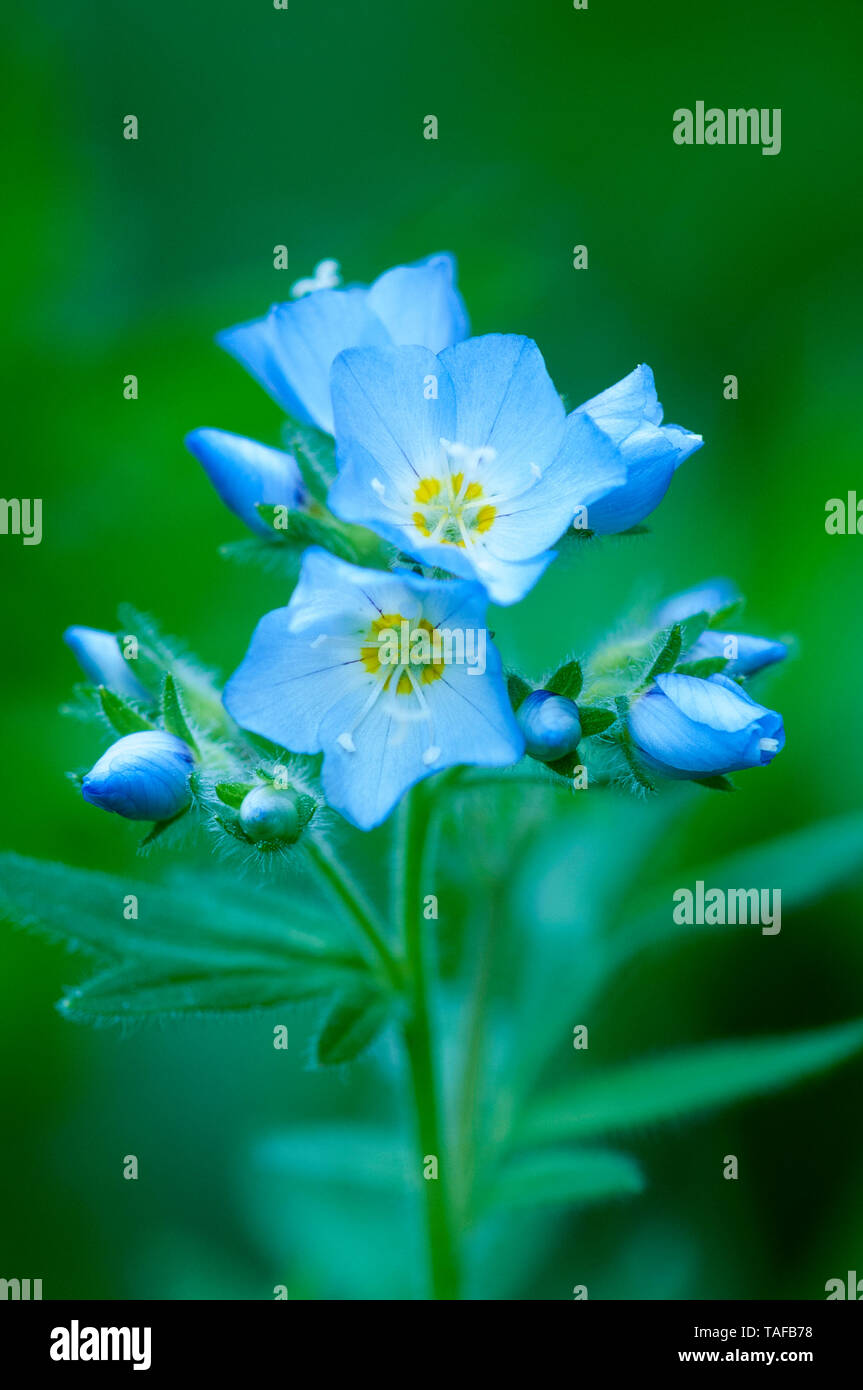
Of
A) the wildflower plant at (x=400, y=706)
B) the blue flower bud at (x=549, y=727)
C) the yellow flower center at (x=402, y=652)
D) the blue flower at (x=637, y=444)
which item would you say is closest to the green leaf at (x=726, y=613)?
the wildflower plant at (x=400, y=706)

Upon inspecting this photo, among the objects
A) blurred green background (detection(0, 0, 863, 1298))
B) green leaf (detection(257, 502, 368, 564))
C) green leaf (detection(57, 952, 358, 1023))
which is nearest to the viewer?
green leaf (detection(57, 952, 358, 1023))

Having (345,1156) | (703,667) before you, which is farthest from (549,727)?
(345,1156)

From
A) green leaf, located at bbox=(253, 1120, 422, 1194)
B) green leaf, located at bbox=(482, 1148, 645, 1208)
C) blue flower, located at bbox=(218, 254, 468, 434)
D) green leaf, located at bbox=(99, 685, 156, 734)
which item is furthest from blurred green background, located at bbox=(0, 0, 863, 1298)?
green leaf, located at bbox=(99, 685, 156, 734)

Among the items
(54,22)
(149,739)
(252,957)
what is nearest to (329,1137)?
(252,957)

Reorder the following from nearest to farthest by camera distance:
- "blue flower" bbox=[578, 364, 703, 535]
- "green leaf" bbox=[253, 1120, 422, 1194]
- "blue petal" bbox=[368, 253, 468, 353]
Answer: "blue flower" bbox=[578, 364, 703, 535], "blue petal" bbox=[368, 253, 468, 353], "green leaf" bbox=[253, 1120, 422, 1194]

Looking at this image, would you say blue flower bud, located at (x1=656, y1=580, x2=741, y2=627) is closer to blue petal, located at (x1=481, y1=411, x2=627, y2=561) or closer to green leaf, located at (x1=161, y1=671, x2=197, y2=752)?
A: blue petal, located at (x1=481, y1=411, x2=627, y2=561)

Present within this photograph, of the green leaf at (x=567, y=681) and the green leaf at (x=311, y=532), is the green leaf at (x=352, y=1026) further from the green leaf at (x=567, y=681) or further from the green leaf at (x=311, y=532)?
the green leaf at (x=311, y=532)
